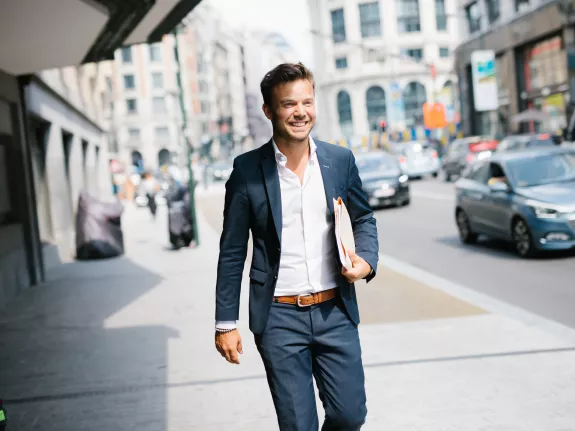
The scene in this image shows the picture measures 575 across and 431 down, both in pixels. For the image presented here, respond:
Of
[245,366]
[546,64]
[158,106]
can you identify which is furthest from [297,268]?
[158,106]

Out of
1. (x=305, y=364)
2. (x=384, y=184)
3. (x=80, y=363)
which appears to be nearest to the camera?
(x=305, y=364)

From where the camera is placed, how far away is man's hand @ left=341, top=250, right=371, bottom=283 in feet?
10.7

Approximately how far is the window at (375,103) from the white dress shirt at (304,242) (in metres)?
98.8

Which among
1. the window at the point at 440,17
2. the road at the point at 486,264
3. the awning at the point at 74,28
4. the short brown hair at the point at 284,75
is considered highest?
the window at the point at 440,17

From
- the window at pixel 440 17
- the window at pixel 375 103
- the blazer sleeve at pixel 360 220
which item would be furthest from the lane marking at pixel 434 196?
the window at pixel 440 17

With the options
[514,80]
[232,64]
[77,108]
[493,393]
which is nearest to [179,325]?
[493,393]

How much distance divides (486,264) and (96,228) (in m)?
8.16

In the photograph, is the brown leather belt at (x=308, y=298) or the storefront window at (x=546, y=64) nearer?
the brown leather belt at (x=308, y=298)

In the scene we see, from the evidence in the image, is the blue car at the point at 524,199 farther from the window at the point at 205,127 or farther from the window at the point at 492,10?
the window at the point at 205,127

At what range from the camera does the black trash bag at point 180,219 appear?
680 inches

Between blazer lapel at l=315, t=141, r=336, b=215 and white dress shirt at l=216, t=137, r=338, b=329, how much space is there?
17mm

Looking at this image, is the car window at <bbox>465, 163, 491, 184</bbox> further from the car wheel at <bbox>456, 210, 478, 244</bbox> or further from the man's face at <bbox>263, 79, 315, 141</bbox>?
the man's face at <bbox>263, 79, 315, 141</bbox>

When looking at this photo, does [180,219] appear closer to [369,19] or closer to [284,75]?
[284,75]

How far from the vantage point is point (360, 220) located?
140 inches
